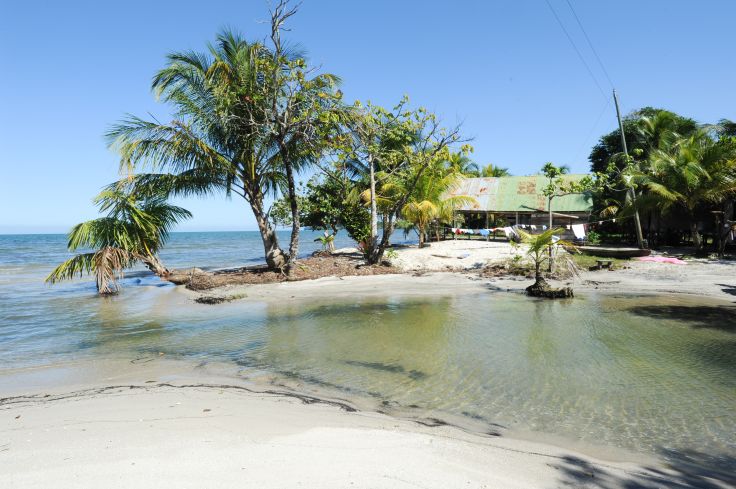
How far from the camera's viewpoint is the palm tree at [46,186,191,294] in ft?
47.7

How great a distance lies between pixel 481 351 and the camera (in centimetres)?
742

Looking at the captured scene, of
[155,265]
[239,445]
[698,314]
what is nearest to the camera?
[239,445]

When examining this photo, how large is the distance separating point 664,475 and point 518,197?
82.4 feet

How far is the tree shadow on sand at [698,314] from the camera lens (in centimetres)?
895

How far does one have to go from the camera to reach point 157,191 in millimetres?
15711

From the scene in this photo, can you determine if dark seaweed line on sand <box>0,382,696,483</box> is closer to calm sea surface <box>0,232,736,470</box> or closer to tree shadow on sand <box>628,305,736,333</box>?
calm sea surface <box>0,232,736,470</box>

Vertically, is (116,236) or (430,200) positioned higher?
(430,200)

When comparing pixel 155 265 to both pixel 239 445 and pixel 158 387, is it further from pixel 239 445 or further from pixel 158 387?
pixel 239 445

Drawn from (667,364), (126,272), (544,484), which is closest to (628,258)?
(667,364)

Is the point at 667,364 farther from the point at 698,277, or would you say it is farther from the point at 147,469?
the point at 698,277

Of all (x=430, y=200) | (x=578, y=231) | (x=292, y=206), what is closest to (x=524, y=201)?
(x=578, y=231)

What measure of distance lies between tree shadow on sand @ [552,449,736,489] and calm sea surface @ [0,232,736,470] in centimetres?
6

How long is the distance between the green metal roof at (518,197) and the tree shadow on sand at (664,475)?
22.4 m

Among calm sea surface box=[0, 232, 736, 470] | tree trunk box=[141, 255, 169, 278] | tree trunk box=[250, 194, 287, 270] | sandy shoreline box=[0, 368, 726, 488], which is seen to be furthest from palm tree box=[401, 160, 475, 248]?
sandy shoreline box=[0, 368, 726, 488]
